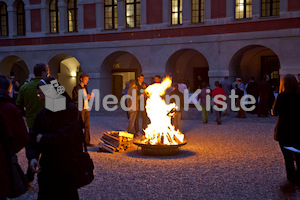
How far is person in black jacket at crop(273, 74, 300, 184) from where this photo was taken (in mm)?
5535

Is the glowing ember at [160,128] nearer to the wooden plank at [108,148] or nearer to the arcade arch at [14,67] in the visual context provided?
the wooden plank at [108,148]

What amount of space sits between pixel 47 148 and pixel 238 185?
365 cm

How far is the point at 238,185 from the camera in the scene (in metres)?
6.05

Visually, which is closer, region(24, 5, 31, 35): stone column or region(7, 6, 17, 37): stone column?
region(24, 5, 31, 35): stone column

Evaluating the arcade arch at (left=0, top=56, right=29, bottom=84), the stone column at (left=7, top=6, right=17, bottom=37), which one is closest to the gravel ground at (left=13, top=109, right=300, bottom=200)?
the stone column at (left=7, top=6, right=17, bottom=37)

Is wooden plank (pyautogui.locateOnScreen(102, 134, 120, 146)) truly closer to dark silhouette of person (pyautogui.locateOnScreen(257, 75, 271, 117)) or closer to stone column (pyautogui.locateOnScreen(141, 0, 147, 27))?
dark silhouette of person (pyautogui.locateOnScreen(257, 75, 271, 117))

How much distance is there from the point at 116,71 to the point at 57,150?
21802mm

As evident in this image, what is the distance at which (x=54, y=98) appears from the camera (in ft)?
11.9

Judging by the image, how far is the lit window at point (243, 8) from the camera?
19.9 metres

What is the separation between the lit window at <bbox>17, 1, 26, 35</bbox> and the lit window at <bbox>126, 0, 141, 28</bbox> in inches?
318

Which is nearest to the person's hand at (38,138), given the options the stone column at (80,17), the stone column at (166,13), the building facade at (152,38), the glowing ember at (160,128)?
the glowing ember at (160,128)

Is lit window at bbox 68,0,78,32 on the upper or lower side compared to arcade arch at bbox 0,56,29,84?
upper

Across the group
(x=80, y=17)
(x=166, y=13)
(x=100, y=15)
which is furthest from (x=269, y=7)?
(x=80, y=17)

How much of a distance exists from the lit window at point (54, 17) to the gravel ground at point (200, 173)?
15.7 metres
